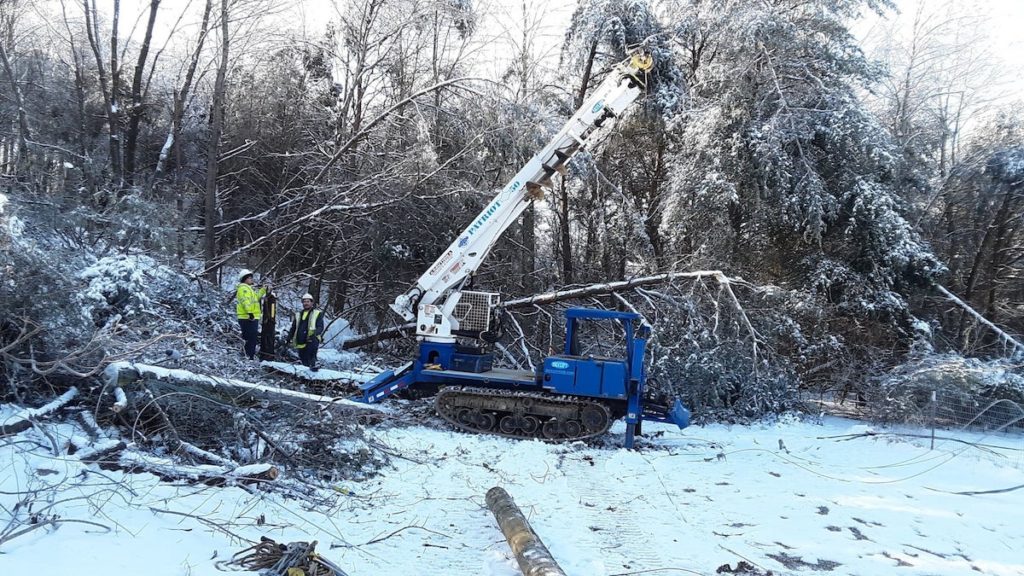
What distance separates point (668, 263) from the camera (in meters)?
13.3

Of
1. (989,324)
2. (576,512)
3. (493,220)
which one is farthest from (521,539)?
(989,324)

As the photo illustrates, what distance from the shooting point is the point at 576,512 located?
18.3 feet

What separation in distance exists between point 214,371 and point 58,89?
34.0 feet

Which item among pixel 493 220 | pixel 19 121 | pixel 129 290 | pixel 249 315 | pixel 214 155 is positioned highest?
pixel 19 121

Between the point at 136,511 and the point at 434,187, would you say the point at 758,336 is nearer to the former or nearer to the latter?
the point at 434,187

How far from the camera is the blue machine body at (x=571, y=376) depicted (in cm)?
821

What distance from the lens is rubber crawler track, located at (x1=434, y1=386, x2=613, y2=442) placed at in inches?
330

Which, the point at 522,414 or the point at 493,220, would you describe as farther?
the point at 493,220

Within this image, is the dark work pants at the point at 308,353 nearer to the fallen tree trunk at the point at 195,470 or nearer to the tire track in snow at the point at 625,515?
the tire track in snow at the point at 625,515

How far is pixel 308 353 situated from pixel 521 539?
6658 millimetres

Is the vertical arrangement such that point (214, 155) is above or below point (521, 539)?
above

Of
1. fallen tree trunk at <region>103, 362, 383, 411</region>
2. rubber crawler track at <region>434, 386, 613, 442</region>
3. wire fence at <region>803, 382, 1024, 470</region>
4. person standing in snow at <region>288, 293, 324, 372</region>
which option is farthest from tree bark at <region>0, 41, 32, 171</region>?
wire fence at <region>803, 382, 1024, 470</region>

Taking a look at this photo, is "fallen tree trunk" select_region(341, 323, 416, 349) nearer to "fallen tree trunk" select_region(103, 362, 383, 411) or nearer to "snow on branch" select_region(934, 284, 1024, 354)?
"fallen tree trunk" select_region(103, 362, 383, 411)

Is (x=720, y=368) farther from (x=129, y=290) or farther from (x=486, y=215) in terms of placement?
(x=129, y=290)
